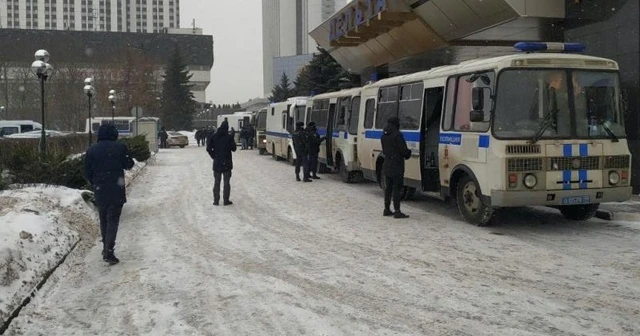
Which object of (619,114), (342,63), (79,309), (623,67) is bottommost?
(79,309)

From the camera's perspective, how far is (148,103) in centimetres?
5881

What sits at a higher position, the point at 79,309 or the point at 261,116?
the point at 261,116

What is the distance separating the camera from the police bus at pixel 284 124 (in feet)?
81.6

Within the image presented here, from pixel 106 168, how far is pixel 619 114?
26.8 feet

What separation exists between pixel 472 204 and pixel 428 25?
39.4 feet

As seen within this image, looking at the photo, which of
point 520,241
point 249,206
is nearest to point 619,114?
point 520,241

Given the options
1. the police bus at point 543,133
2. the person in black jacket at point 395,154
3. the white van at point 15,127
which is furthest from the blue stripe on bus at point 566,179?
the white van at point 15,127

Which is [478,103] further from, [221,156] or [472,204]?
[221,156]

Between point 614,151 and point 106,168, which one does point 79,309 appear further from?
point 614,151

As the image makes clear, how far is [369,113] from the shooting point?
51.3 feet

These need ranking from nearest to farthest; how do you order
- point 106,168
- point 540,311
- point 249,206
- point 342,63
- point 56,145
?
point 540,311, point 106,168, point 249,206, point 56,145, point 342,63

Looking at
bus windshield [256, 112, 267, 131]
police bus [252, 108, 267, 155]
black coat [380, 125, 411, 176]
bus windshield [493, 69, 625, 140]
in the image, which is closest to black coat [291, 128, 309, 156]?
black coat [380, 125, 411, 176]

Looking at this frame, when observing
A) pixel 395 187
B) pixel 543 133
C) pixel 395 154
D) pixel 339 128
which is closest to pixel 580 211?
pixel 543 133

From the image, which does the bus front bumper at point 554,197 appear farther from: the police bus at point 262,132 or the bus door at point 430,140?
the police bus at point 262,132
